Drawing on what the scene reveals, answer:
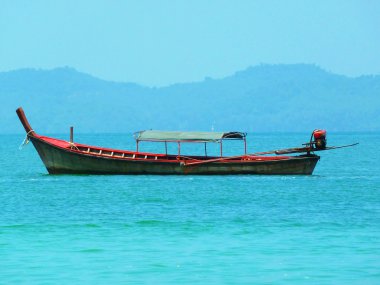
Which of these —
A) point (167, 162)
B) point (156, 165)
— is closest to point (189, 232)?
point (167, 162)

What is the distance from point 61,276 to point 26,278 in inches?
35.5

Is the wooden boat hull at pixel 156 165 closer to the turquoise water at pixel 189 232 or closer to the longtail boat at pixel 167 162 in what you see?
the longtail boat at pixel 167 162

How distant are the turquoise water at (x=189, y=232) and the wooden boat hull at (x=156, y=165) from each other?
0.80m

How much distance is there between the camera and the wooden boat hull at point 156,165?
54406 millimetres

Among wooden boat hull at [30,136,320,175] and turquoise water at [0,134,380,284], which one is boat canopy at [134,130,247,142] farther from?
turquoise water at [0,134,380,284]

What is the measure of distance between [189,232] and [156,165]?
838 inches

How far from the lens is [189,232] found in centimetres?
3325

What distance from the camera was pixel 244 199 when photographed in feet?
150

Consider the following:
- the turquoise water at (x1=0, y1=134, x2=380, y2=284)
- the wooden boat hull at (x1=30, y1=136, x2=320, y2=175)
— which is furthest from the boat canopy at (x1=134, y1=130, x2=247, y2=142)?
the turquoise water at (x1=0, y1=134, x2=380, y2=284)

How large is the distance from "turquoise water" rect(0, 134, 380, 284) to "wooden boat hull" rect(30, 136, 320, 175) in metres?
0.80

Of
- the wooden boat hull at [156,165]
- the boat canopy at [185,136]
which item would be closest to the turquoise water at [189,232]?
the wooden boat hull at [156,165]

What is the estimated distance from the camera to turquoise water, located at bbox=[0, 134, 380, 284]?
25.9m

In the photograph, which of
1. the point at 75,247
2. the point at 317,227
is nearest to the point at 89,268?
the point at 75,247

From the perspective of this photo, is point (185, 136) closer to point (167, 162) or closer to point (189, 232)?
point (167, 162)
